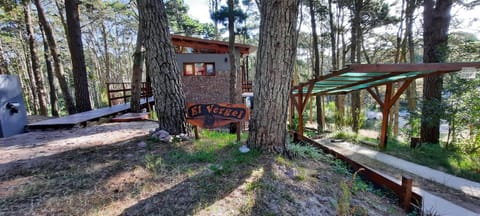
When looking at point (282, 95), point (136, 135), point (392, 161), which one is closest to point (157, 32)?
point (136, 135)

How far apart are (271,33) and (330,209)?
212 centimetres

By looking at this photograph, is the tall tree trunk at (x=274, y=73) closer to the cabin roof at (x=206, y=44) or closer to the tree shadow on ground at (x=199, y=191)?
the tree shadow on ground at (x=199, y=191)

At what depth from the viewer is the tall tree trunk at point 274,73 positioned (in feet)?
8.80

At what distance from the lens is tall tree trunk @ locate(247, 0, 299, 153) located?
8.80 feet

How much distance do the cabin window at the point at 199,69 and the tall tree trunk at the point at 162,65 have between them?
827cm

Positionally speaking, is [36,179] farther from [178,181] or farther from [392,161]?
[392,161]

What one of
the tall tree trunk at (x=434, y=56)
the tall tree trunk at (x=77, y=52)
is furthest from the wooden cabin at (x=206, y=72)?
the tall tree trunk at (x=434, y=56)

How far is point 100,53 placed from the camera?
74.6 ft

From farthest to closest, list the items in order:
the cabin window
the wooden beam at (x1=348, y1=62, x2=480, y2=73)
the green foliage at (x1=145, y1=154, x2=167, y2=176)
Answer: the cabin window → the wooden beam at (x1=348, y1=62, x2=480, y2=73) → the green foliage at (x1=145, y1=154, x2=167, y2=176)

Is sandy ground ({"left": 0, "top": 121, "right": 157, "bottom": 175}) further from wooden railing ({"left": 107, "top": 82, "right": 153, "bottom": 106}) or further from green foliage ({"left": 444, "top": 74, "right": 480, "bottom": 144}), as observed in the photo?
green foliage ({"left": 444, "top": 74, "right": 480, "bottom": 144})

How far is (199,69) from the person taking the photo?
1194cm

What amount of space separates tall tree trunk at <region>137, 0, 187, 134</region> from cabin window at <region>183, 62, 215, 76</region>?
827cm

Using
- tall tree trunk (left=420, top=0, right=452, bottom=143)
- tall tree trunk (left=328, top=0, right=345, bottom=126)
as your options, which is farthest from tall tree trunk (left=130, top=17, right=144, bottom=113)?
tall tree trunk (left=420, top=0, right=452, bottom=143)

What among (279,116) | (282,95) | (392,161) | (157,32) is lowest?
(392,161)
